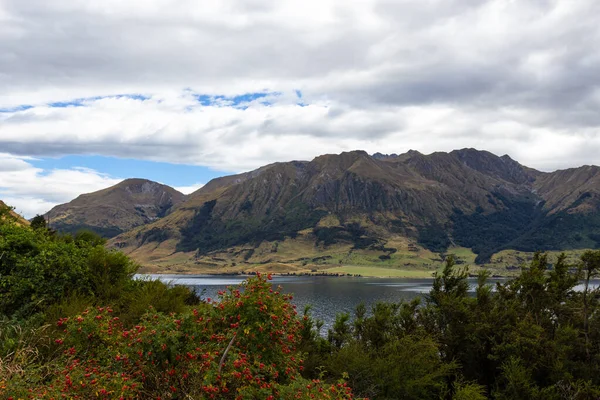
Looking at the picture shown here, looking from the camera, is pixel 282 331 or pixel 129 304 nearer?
pixel 282 331

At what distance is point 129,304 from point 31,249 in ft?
28.4

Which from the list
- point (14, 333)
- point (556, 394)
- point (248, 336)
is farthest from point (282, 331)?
point (556, 394)

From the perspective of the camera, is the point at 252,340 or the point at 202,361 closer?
the point at 202,361

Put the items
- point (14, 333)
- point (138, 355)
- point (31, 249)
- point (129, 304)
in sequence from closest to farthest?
1. point (138, 355)
2. point (14, 333)
3. point (129, 304)
4. point (31, 249)

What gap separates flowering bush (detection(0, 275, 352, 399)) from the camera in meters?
14.4

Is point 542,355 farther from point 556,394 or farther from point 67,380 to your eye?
point 67,380

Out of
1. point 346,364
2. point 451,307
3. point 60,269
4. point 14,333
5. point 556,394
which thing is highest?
point 60,269

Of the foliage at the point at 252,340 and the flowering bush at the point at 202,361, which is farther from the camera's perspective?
the foliage at the point at 252,340

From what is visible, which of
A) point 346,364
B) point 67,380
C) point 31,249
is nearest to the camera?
point 67,380

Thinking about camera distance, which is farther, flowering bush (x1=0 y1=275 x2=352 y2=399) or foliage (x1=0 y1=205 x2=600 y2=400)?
foliage (x1=0 y1=205 x2=600 y2=400)

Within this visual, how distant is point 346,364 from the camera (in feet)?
117

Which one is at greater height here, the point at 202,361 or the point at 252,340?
the point at 252,340

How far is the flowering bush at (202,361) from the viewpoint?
1436 cm

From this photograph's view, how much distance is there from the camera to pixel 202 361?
16406 millimetres
